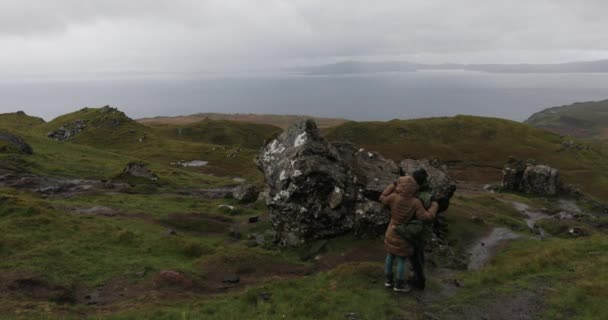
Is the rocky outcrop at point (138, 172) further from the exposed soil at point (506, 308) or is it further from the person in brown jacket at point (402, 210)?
the exposed soil at point (506, 308)

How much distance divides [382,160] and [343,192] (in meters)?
7.97

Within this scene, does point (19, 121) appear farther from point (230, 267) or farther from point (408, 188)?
point (408, 188)

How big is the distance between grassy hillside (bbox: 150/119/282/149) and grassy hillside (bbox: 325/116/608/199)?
3108 centimetres

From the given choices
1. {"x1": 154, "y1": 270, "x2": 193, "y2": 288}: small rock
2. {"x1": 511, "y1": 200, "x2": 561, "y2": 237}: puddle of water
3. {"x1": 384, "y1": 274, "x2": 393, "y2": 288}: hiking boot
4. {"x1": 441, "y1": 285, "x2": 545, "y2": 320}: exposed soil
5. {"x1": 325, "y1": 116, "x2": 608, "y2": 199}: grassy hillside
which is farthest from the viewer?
{"x1": 325, "y1": 116, "x2": 608, "y2": 199}: grassy hillside

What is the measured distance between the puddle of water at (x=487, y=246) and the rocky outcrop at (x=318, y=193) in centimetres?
848

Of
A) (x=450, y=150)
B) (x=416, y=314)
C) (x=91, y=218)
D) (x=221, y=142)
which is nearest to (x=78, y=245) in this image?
(x=91, y=218)

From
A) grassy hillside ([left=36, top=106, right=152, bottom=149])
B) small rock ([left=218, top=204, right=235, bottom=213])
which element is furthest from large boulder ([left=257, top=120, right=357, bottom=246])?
grassy hillside ([left=36, top=106, right=152, bottom=149])

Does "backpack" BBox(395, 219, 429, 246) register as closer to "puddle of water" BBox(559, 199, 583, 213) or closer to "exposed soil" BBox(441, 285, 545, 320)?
"exposed soil" BBox(441, 285, 545, 320)

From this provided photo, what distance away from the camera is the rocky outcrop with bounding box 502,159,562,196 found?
246ft

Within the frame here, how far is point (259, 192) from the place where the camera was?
50031 millimetres

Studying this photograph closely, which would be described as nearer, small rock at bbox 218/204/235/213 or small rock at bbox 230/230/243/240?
small rock at bbox 230/230/243/240

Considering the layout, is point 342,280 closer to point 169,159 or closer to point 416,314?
point 416,314

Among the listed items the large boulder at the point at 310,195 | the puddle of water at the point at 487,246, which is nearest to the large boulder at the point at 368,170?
the large boulder at the point at 310,195

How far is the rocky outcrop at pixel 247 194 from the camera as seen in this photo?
49.2 m
